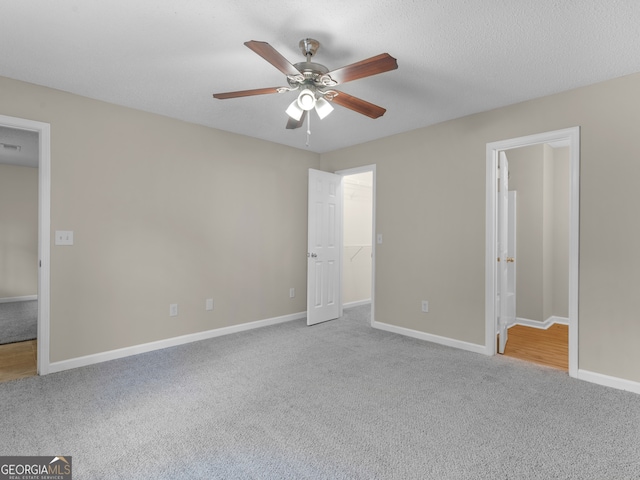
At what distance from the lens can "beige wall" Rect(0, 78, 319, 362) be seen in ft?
9.92

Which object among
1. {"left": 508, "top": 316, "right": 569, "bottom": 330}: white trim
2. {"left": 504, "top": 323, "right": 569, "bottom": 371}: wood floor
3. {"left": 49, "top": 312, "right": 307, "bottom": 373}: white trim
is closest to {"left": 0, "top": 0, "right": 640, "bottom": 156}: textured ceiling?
{"left": 49, "top": 312, "right": 307, "bottom": 373}: white trim

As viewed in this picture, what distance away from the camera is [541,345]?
386 cm

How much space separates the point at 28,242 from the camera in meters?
6.42

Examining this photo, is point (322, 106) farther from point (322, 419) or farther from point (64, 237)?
point (64, 237)

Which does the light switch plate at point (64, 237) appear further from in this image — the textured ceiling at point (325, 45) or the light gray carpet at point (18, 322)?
the light gray carpet at point (18, 322)

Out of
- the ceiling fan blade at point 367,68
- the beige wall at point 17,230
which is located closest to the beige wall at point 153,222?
the ceiling fan blade at point 367,68

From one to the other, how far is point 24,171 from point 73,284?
16.0 feet

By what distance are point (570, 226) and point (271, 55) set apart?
108 inches

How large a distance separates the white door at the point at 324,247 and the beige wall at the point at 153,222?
0.43 metres

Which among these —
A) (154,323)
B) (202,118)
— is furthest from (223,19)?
(154,323)

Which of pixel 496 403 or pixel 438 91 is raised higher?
pixel 438 91

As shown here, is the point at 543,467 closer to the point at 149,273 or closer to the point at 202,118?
the point at 149,273

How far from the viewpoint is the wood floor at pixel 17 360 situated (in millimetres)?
2910

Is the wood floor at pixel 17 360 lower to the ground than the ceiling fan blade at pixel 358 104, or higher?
lower
